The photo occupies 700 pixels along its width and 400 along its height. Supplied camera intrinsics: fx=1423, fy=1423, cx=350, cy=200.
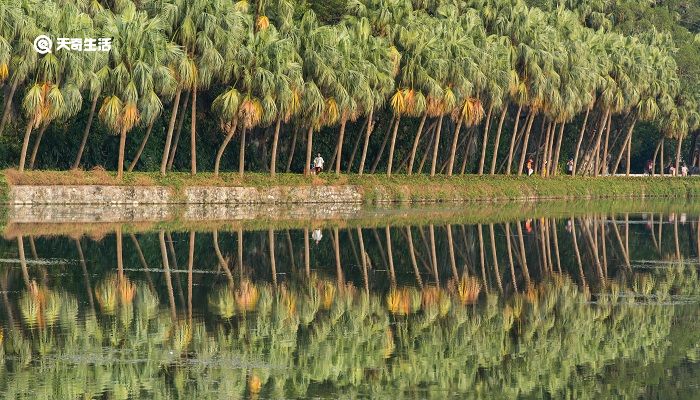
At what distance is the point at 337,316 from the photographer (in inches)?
1048

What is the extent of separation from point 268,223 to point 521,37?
3756 cm

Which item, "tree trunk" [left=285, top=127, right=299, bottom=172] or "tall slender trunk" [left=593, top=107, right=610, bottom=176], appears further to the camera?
"tall slender trunk" [left=593, top=107, right=610, bottom=176]

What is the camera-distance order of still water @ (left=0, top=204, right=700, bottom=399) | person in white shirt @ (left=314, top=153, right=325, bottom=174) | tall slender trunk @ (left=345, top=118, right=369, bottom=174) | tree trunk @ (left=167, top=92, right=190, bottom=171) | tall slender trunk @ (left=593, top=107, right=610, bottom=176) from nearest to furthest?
still water @ (left=0, top=204, right=700, bottom=399) < tree trunk @ (left=167, top=92, right=190, bottom=171) < person in white shirt @ (left=314, top=153, right=325, bottom=174) < tall slender trunk @ (left=345, top=118, right=369, bottom=174) < tall slender trunk @ (left=593, top=107, right=610, bottom=176)

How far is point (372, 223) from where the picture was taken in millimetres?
55250

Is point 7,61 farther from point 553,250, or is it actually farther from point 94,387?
point 94,387

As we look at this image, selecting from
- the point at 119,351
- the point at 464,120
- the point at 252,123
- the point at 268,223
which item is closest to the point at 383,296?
the point at 119,351

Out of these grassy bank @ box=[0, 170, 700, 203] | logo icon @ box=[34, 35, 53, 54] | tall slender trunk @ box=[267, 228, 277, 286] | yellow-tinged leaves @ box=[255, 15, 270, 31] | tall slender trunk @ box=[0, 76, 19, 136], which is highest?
yellow-tinged leaves @ box=[255, 15, 270, 31]

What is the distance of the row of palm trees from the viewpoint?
200 ft

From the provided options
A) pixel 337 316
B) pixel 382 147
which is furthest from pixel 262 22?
pixel 337 316

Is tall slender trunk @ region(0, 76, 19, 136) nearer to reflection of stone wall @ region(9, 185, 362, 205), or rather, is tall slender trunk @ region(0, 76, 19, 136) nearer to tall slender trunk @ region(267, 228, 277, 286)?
reflection of stone wall @ region(9, 185, 362, 205)

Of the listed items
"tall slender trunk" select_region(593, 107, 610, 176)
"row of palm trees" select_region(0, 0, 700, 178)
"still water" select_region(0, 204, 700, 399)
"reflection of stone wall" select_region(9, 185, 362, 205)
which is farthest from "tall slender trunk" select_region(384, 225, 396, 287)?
"tall slender trunk" select_region(593, 107, 610, 176)

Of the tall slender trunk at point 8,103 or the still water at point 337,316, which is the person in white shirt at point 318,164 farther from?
the still water at point 337,316

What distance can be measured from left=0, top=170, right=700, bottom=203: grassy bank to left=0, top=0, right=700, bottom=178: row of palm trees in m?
1.17

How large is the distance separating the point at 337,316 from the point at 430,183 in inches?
2070
